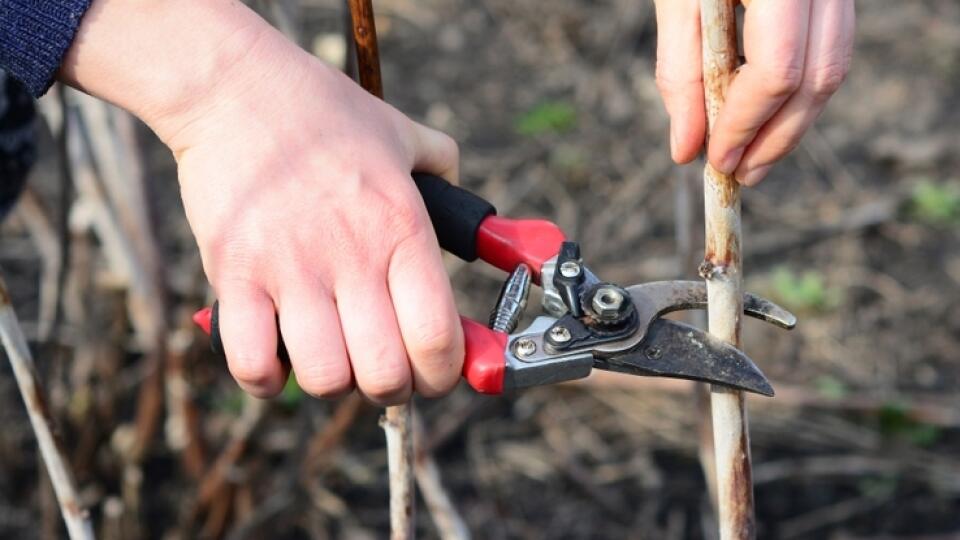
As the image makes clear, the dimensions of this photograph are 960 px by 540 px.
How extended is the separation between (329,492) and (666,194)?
1.35m

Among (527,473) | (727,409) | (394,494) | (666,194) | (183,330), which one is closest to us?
(727,409)

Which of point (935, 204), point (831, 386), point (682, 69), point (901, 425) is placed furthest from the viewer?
point (935, 204)

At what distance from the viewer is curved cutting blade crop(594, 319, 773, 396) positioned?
119 centimetres

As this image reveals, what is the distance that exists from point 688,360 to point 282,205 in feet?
1.54

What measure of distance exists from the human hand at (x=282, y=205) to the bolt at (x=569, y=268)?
0.23 m

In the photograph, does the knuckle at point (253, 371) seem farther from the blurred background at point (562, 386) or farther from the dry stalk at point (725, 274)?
the blurred background at point (562, 386)

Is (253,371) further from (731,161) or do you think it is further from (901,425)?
(901,425)

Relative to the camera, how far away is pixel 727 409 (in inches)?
47.8

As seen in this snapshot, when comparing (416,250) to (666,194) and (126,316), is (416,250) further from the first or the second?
(666,194)

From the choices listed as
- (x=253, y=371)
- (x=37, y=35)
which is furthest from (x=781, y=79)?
(x=37, y=35)

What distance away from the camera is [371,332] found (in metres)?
1.04

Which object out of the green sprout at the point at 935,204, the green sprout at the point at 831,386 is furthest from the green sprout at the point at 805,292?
the green sprout at the point at 935,204

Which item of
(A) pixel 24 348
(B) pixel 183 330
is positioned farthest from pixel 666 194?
(A) pixel 24 348

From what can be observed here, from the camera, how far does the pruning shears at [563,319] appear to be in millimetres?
1201
